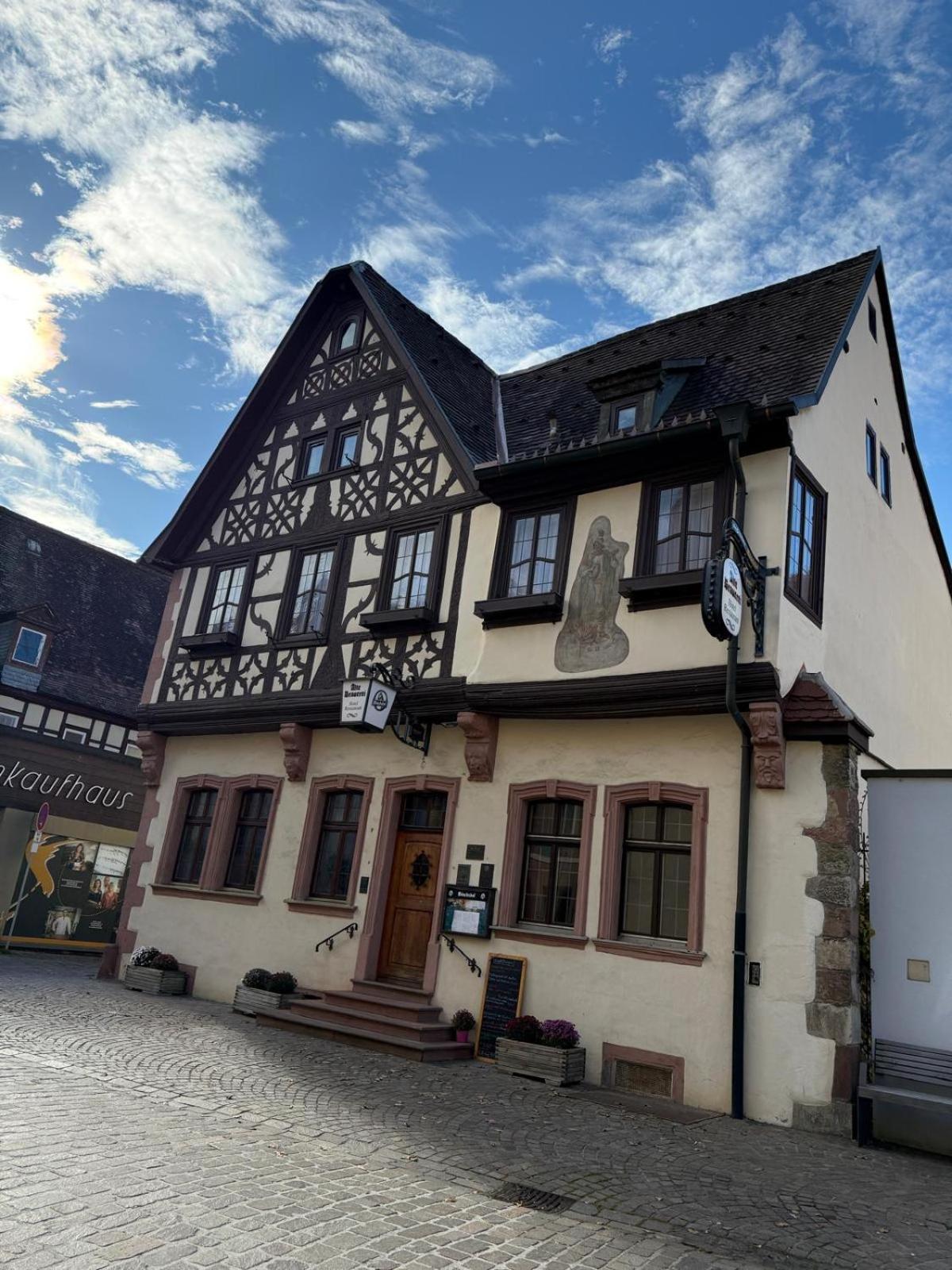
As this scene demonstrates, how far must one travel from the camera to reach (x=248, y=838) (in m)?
15.9

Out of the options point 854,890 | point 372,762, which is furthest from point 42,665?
point 854,890

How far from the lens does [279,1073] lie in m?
9.37

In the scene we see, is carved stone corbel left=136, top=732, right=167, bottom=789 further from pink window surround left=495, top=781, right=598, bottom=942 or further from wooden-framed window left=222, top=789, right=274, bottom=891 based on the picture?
pink window surround left=495, top=781, right=598, bottom=942

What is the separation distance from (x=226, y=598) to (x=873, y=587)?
11069mm

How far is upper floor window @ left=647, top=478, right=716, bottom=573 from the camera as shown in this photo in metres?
11.4

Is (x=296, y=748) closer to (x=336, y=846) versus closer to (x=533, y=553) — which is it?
(x=336, y=846)

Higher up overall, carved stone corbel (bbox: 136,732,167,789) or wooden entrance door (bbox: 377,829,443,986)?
carved stone corbel (bbox: 136,732,167,789)

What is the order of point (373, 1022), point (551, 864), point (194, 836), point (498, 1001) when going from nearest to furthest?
point (498, 1001)
point (373, 1022)
point (551, 864)
point (194, 836)

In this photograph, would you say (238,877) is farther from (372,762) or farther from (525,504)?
(525,504)

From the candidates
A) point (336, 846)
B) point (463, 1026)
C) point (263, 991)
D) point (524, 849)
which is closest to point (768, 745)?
point (524, 849)

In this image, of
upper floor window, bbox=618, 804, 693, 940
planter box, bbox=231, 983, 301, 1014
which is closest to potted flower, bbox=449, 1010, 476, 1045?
upper floor window, bbox=618, 804, 693, 940

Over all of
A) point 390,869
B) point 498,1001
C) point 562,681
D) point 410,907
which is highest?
point 562,681

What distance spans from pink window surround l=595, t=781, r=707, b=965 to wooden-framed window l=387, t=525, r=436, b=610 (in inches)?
174

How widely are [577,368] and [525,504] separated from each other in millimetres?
4296
